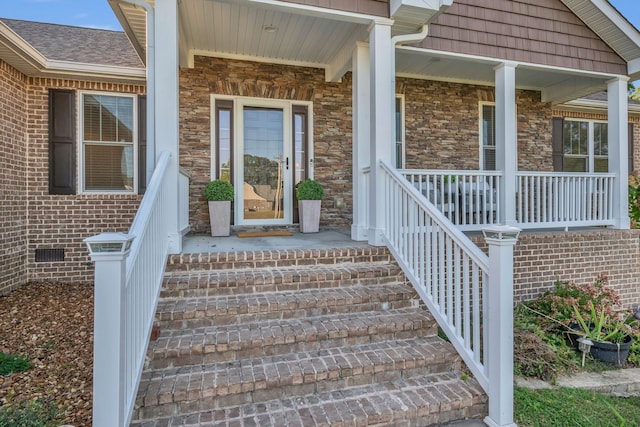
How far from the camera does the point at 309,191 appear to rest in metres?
5.39

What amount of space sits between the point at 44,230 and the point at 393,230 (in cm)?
504

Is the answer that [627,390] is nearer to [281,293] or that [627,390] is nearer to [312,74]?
[281,293]

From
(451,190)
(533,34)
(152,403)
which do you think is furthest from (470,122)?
(152,403)

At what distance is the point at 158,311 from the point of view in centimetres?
269

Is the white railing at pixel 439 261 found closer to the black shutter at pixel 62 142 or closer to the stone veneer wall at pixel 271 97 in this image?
the stone veneer wall at pixel 271 97

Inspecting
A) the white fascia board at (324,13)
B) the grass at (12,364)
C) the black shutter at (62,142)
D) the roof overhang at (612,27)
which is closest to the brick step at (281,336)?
the grass at (12,364)

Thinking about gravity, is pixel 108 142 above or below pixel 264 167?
above

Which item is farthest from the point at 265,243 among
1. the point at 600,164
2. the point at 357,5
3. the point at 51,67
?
the point at 600,164

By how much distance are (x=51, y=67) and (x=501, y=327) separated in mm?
6109

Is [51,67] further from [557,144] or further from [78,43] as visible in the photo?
[557,144]

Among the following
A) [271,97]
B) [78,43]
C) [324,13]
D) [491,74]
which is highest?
[78,43]

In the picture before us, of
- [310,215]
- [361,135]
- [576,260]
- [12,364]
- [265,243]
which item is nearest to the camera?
[12,364]

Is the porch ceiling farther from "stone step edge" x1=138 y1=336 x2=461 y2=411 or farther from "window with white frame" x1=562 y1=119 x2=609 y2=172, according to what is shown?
"stone step edge" x1=138 y1=336 x2=461 y2=411

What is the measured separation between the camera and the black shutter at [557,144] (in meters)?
7.39
